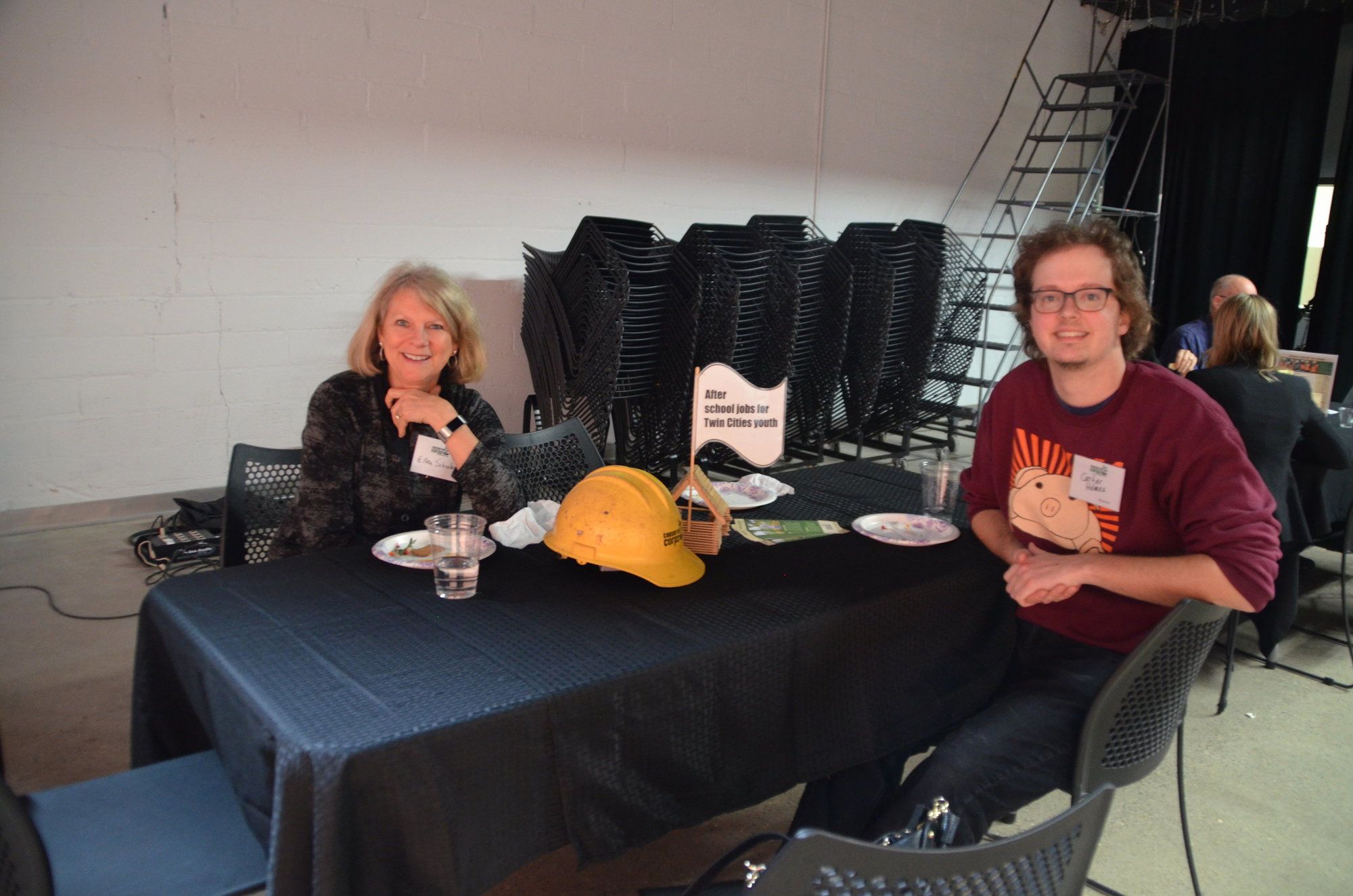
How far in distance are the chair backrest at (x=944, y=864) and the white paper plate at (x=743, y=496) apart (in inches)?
49.3

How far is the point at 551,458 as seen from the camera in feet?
8.00

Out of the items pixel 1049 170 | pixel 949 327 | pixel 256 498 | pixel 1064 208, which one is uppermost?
pixel 1049 170

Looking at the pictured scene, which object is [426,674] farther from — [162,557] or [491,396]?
[491,396]

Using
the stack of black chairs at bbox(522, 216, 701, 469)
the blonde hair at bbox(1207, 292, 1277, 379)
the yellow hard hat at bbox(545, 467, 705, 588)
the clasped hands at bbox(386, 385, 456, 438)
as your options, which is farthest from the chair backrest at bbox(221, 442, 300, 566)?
the blonde hair at bbox(1207, 292, 1277, 379)

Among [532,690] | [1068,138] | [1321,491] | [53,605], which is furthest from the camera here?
[1068,138]

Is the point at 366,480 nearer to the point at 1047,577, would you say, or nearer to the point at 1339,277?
the point at 1047,577

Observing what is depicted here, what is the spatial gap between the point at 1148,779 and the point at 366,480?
2.02m

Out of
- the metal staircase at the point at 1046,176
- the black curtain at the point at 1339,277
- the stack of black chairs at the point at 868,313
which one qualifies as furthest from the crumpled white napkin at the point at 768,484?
the black curtain at the point at 1339,277

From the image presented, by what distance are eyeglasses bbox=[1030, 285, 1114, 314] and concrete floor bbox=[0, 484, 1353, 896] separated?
118 centimetres

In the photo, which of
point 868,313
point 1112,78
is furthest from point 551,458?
point 1112,78

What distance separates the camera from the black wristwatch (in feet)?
7.17

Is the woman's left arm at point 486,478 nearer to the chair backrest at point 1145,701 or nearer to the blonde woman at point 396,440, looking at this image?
the blonde woman at point 396,440

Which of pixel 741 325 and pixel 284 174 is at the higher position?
pixel 284 174

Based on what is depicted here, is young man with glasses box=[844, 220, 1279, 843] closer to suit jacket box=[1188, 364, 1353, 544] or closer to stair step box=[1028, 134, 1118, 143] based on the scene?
suit jacket box=[1188, 364, 1353, 544]
